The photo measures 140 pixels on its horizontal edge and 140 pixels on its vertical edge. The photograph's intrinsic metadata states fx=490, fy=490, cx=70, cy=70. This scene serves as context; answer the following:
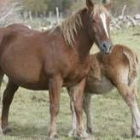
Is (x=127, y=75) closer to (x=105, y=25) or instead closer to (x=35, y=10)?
(x=105, y=25)

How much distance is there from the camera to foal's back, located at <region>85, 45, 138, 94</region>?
24.3ft

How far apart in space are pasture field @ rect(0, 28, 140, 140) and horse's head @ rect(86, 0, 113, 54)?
1.45 meters

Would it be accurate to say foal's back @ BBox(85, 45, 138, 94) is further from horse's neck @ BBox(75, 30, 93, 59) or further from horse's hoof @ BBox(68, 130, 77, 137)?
horse's hoof @ BBox(68, 130, 77, 137)

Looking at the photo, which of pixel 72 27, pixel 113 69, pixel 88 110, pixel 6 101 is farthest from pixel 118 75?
pixel 6 101

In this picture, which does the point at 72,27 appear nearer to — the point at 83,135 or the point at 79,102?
the point at 79,102

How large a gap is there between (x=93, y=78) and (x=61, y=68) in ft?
3.07

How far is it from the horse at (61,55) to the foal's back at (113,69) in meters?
0.41

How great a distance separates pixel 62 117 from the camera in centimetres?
927

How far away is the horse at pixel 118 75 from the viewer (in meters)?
7.38

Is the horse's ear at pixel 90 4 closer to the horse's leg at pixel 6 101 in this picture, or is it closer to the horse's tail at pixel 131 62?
the horse's tail at pixel 131 62

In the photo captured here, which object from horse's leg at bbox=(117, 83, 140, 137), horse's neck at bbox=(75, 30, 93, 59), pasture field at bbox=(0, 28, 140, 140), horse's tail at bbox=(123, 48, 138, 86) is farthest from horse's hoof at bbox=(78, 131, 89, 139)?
horse's neck at bbox=(75, 30, 93, 59)

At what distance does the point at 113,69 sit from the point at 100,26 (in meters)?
1.01

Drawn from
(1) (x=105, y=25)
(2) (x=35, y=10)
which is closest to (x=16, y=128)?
(1) (x=105, y=25)

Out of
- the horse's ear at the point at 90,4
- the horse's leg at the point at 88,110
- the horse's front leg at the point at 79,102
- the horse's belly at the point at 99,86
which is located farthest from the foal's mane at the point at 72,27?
the horse's leg at the point at 88,110
